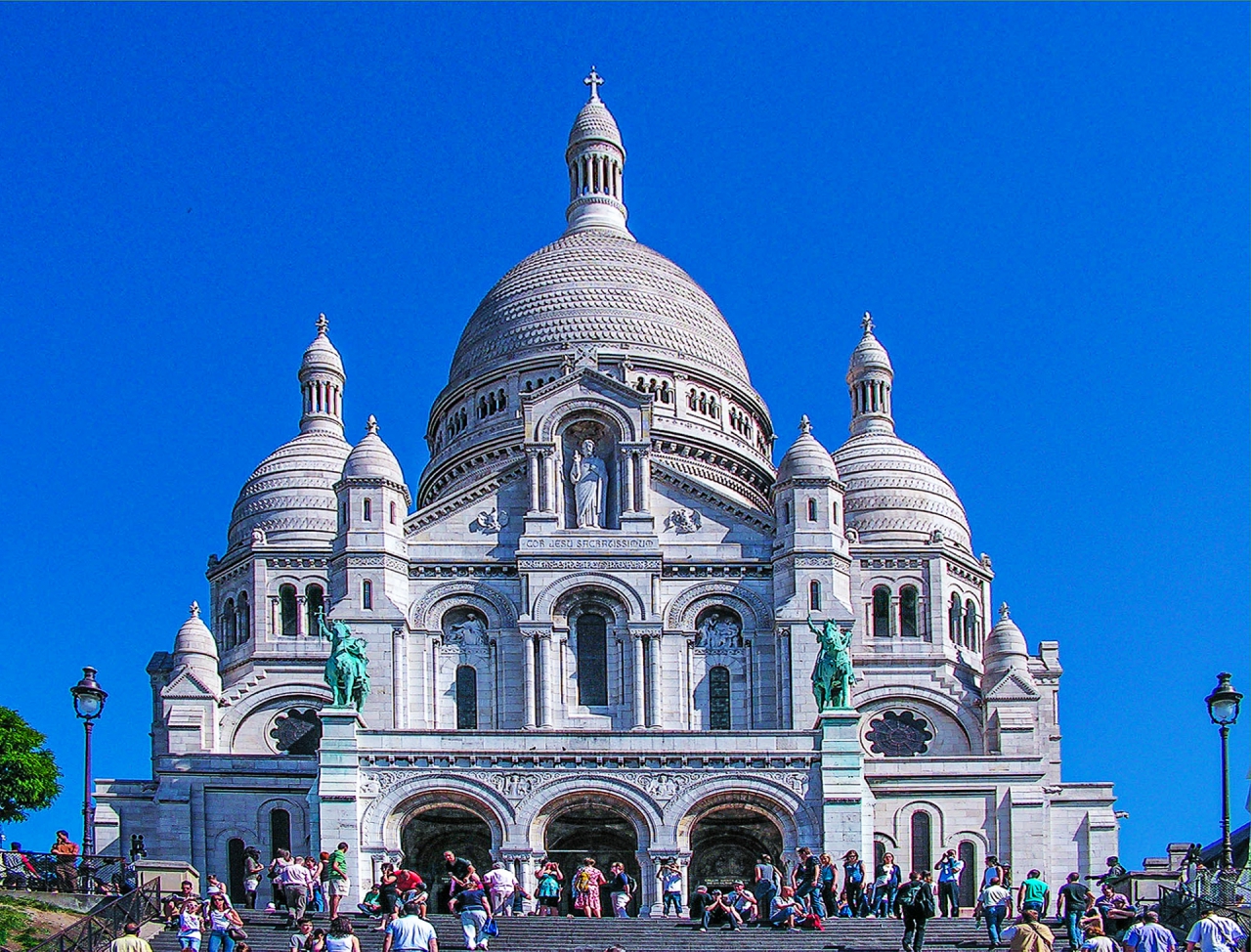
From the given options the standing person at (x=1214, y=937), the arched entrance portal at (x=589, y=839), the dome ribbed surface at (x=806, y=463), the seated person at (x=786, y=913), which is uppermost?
the dome ribbed surface at (x=806, y=463)

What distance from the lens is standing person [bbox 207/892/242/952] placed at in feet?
143

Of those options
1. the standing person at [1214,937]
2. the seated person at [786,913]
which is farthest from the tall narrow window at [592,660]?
the standing person at [1214,937]

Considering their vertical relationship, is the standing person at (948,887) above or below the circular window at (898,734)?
below

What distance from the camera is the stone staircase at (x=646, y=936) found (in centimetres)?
4988

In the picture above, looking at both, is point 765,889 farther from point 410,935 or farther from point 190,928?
point 410,935

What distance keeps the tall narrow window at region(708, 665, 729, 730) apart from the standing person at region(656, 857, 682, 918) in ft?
27.7

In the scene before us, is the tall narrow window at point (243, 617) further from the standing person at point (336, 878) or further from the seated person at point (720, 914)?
the seated person at point (720, 914)

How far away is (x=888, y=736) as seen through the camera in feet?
251

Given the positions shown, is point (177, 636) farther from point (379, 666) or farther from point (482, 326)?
point (482, 326)

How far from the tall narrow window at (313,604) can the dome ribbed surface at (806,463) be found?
17.7 m

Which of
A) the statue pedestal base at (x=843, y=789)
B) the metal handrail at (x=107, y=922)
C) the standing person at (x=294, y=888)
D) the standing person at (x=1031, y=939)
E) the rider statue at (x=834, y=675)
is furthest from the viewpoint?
the rider statue at (x=834, y=675)

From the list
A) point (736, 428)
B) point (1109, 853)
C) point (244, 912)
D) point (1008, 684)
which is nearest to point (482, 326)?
point (736, 428)

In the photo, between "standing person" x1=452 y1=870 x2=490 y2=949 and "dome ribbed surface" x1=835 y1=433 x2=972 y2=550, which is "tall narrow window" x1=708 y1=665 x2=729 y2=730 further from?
"standing person" x1=452 y1=870 x2=490 y2=949

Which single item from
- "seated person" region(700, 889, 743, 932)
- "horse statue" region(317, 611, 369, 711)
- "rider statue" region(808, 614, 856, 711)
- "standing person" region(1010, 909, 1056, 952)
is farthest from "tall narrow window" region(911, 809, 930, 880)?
"standing person" region(1010, 909, 1056, 952)
